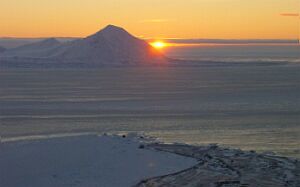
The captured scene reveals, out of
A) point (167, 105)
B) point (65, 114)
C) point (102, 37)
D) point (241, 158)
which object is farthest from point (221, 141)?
point (102, 37)

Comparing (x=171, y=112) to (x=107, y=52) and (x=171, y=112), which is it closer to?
(x=171, y=112)

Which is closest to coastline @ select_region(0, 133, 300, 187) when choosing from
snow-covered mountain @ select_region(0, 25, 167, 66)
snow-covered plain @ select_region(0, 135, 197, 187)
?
snow-covered plain @ select_region(0, 135, 197, 187)

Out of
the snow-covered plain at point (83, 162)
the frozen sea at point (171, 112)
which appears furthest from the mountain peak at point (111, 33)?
the snow-covered plain at point (83, 162)

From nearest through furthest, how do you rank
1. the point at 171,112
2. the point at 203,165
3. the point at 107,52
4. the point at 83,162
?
the point at 203,165 < the point at 83,162 < the point at 171,112 < the point at 107,52

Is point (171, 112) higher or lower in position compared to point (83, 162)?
higher

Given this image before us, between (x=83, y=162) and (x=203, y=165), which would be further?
(x=83, y=162)

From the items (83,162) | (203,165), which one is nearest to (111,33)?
(83,162)

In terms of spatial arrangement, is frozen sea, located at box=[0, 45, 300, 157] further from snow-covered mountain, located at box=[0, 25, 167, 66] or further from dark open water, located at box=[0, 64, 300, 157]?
snow-covered mountain, located at box=[0, 25, 167, 66]
